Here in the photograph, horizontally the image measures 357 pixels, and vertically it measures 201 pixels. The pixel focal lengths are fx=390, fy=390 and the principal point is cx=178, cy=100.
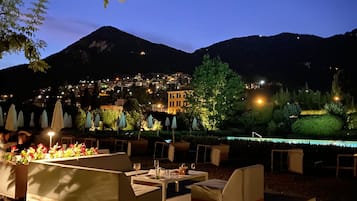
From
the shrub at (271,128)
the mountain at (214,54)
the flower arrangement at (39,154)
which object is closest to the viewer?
the flower arrangement at (39,154)

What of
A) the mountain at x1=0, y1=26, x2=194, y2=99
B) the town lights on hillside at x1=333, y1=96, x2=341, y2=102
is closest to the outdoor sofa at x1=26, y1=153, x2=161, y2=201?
the town lights on hillside at x1=333, y1=96, x2=341, y2=102

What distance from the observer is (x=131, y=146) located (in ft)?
45.9

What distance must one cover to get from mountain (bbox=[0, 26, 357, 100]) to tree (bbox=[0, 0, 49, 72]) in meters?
48.6

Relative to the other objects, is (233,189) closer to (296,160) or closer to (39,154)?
(39,154)

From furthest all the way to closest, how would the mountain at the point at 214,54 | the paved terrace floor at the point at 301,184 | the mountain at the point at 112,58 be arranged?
the mountain at the point at 112,58
the mountain at the point at 214,54
the paved terrace floor at the point at 301,184

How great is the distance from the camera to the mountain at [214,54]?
60656mm

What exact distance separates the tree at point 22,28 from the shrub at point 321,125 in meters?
21.6

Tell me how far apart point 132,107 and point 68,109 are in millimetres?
6242

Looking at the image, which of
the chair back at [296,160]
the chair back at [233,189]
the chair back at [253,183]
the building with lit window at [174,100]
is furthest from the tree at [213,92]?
the building with lit window at [174,100]

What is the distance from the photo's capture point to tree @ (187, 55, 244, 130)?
88.5 ft

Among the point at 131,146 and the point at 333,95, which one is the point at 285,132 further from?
the point at 131,146

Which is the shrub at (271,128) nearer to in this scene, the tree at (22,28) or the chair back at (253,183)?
the chair back at (253,183)

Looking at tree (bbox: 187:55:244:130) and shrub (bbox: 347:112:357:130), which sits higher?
tree (bbox: 187:55:244:130)

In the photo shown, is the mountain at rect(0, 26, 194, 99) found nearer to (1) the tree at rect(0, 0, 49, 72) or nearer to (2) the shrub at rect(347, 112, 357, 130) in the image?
(2) the shrub at rect(347, 112, 357, 130)
